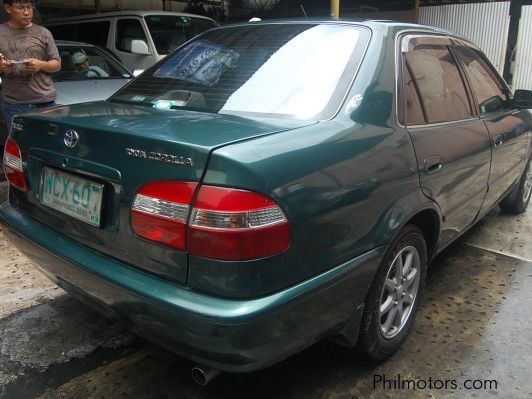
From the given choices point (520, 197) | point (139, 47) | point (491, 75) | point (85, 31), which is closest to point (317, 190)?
point (491, 75)

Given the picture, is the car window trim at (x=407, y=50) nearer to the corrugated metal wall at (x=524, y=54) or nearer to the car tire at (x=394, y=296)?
the car tire at (x=394, y=296)

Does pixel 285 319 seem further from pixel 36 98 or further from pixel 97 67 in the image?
pixel 97 67

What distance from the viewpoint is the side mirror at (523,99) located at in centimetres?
369

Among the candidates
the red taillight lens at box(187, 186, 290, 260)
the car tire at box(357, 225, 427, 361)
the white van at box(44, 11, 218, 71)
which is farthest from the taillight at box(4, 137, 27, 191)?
the white van at box(44, 11, 218, 71)

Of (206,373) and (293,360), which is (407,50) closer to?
(293,360)

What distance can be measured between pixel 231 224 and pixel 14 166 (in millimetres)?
1394

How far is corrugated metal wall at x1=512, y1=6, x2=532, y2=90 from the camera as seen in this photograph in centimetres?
1064

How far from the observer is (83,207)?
204cm

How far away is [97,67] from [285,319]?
511cm

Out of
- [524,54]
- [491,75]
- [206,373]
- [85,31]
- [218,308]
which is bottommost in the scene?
[206,373]

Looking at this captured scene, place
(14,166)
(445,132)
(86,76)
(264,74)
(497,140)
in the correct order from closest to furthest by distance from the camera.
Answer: (264,74) → (14,166) → (445,132) → (497,140) → (86,76)

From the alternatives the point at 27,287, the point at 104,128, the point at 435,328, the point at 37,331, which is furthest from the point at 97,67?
the point at 435,328

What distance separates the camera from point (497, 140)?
131 inches

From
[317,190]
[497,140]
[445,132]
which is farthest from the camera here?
[497,140]
